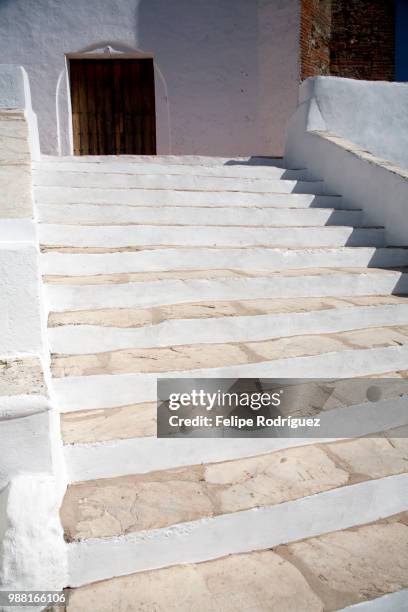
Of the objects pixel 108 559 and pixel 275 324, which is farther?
pixel 275 324

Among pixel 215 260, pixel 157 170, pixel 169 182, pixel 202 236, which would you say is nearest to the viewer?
pixel 215 260

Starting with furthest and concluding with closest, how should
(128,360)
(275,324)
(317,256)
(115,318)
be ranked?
(317,256), (275,324), (115,318), (128,360)

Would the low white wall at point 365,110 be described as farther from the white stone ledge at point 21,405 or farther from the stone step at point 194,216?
the white stone ledge at point 21,405

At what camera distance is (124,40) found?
25.5 feet

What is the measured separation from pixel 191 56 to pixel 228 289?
641 cm

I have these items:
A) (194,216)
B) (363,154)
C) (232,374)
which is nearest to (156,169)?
(194,216)

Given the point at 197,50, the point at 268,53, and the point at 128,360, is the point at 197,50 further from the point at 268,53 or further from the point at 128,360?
the point at 128,360

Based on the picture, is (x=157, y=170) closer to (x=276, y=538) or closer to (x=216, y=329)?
(x=216, y=329)

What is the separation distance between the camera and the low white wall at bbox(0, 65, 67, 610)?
1.40 meters

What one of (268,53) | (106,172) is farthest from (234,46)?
(106,172)

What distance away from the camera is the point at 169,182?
446cm

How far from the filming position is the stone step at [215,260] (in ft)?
9.95

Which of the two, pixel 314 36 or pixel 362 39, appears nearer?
pixel 314 36

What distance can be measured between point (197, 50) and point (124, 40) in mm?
1228
